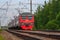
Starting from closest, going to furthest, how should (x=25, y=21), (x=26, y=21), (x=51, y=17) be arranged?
1. (x=26, y=21)
2. (x=25, y=21)
3. (x=51, y=17)

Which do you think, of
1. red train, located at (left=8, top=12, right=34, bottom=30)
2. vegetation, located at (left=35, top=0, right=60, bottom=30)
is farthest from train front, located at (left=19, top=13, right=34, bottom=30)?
vegetation, located at (left=35, top=0, right=60, bottom=30)

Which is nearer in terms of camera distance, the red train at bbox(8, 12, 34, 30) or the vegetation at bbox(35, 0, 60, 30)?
the red train at bbox(8, 12, 34, 30)

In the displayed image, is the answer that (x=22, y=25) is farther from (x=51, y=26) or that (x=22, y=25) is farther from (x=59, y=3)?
(x=59, y=3)

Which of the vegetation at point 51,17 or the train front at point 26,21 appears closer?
A: the train front at point 26,21

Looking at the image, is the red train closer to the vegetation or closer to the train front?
the train front

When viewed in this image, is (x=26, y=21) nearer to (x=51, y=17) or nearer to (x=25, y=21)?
(x=25, y=21)

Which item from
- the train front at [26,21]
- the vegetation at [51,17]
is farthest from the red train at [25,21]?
the vegetation at [51,17]

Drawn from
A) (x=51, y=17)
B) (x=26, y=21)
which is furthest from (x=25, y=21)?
(x=51, y=17)

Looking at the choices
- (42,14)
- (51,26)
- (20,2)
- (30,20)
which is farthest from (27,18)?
(42,14)

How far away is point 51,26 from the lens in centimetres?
3228

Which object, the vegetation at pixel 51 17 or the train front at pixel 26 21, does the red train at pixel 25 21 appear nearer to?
the train front at pixel 26 21

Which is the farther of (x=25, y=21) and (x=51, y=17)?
(x=51, y=17)

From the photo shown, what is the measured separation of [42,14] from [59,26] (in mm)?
12363

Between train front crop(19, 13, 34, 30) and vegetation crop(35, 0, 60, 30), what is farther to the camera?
vegetation crop(35, 0, 60, 30)
